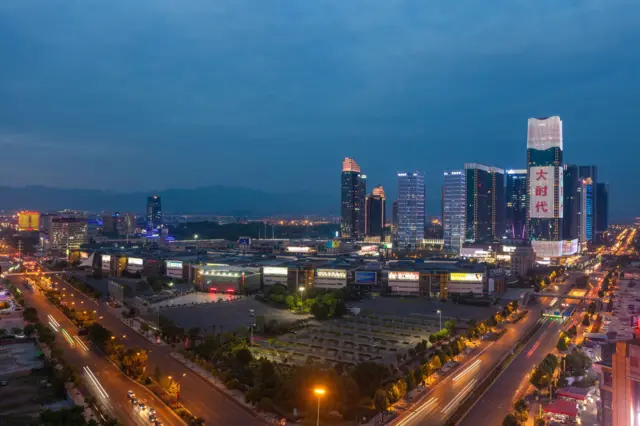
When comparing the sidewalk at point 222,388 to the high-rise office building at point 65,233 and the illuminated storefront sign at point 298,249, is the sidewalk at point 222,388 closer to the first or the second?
the illuminated storefront sign at point 298,249

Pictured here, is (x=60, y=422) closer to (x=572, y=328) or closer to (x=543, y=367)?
(x=543, y=367)

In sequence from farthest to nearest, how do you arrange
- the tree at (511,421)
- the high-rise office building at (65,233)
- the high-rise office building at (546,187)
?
1. the high-rise office building at (65,233)
2. the high-rise office building at (546,187)
3. the tree at (511,421)

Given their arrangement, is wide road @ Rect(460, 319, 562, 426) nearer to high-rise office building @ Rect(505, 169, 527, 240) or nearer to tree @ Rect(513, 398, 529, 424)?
tree @ Rect(513, 398, 529, 424)

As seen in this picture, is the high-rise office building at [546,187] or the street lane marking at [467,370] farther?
the high-rise office building at [546,187]

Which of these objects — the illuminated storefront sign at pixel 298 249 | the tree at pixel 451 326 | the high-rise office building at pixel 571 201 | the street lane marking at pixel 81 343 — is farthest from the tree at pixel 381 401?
the high-rise office building at pixel 571 201

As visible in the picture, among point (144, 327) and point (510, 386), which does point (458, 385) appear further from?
point (144, 327)

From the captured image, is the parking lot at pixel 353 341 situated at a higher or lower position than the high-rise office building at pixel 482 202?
lower

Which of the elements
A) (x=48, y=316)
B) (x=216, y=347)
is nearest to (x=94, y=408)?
(x=216, y=347)
